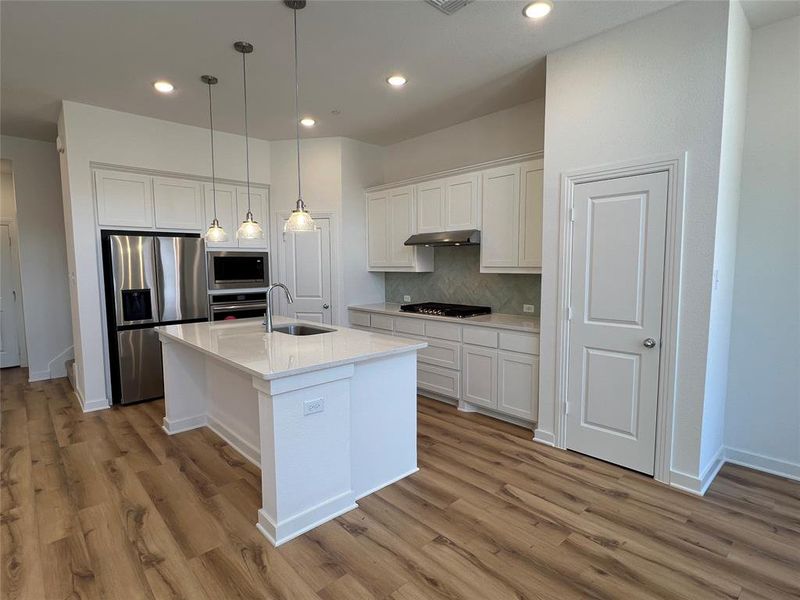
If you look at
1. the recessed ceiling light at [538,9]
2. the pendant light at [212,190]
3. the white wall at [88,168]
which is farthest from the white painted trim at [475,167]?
the white wall at [88,168]

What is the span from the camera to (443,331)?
401 centimetres

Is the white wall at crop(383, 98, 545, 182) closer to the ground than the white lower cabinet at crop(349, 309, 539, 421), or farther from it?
farther from it

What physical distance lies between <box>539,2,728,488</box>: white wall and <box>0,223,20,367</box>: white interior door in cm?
694

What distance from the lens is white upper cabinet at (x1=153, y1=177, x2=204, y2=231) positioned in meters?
4.34

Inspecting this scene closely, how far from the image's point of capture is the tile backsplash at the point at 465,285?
406cm

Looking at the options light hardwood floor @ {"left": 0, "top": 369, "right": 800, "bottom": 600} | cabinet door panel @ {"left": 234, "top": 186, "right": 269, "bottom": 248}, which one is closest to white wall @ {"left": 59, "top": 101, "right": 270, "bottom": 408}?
cabinet door panel @ {"left": 234, "top": 186, "right": 269, "bottom": 248}

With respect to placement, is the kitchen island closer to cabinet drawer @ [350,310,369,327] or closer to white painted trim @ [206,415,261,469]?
white painted trim @ [206,415,261,469]

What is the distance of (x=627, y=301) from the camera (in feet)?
8.82

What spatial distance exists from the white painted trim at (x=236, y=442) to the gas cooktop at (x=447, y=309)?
2.02m

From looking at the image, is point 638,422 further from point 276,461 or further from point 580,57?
point 580,57

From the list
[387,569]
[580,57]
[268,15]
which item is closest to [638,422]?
[387,569]

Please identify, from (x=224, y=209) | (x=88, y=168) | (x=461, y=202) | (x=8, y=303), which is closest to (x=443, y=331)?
(x=461, y=202)

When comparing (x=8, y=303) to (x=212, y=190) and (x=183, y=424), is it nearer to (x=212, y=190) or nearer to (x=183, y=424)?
(x=212, y=190)

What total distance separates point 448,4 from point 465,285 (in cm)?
267
